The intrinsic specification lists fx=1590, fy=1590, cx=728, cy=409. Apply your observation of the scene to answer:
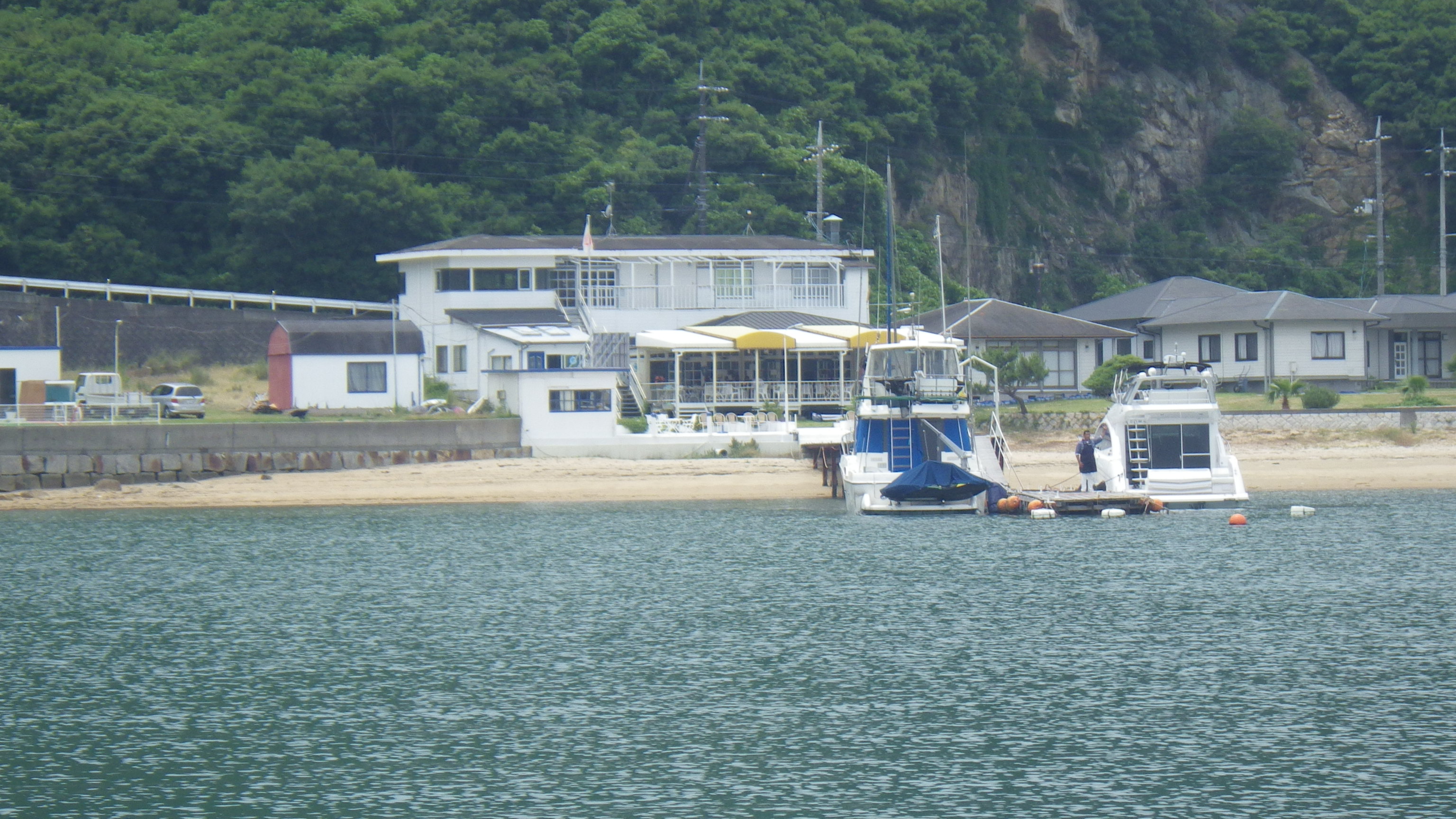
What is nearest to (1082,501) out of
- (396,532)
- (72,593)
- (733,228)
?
(396,532)

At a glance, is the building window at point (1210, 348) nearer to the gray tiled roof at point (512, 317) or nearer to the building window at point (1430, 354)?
the building window at point (1430, 354)

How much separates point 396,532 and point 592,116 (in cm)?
4162

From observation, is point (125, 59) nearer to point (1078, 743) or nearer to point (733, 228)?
point (733, 228)

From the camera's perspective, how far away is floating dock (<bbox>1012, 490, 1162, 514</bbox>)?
1459 inches

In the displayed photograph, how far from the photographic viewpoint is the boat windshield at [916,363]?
4009 cm

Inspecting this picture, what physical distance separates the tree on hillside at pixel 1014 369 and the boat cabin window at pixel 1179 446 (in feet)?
43.8

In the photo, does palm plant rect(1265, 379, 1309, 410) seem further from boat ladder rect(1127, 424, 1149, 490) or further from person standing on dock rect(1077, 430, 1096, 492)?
boat ladder rect(1127, 424, 1149, 490)

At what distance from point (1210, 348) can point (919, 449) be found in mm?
28310

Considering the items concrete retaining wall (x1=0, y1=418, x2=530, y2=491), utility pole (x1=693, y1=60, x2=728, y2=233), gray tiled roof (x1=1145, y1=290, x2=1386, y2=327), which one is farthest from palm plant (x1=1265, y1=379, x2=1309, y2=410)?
utility pole (x1=693, y1=60, x2=728, y2=233)

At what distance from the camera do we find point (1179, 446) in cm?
3675

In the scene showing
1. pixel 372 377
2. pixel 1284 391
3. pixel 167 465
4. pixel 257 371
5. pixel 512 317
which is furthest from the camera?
pixel 257 371

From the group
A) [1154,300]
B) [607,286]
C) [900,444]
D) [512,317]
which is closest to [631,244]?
[607,286]

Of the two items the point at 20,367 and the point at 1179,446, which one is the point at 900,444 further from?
the point at 20,367

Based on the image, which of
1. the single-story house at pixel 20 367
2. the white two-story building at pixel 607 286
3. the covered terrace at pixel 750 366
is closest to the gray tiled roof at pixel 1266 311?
the white two-story building at pixel 607 286
